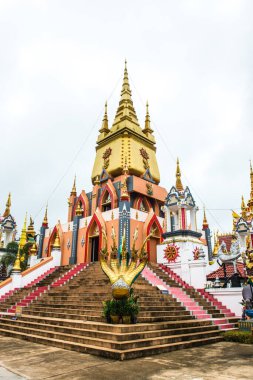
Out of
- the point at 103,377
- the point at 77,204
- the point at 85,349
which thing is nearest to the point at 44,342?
the point at 85,349

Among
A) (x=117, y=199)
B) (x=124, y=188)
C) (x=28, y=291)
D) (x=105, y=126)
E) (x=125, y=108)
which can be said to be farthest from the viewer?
(x=105, y=126)

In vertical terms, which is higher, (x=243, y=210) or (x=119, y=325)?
(x=243, y=210)

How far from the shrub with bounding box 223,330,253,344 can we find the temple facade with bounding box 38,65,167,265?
9.94m

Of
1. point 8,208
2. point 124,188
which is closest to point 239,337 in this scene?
point 124,188

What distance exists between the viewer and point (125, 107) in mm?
28703

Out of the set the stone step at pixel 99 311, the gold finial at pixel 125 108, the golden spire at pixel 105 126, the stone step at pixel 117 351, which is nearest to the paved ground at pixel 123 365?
the stone step at pixel 117 351

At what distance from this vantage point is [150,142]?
90.2ft

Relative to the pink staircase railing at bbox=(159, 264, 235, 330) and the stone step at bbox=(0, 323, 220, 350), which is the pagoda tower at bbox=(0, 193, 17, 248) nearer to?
the pink staircase railing at bbox=(159, 264, 235, 330)

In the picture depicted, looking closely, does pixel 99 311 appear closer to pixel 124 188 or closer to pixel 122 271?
pixel 122 271

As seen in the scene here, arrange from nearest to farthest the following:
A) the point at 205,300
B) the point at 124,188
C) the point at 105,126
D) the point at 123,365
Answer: the point at 123,365 → the point at 205,300 → the point at 124,188 → the point at 105,126

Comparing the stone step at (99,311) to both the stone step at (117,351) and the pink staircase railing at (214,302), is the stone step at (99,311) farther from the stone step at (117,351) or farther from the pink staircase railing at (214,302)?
the stone step at (117,351)

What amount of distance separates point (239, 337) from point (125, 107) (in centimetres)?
2383

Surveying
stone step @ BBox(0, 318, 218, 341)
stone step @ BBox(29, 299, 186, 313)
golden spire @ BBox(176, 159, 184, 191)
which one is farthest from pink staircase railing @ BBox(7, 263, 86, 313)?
golden spire @ BBox(176, 159, 184, 191)

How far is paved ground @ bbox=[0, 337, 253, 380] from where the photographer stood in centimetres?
499
